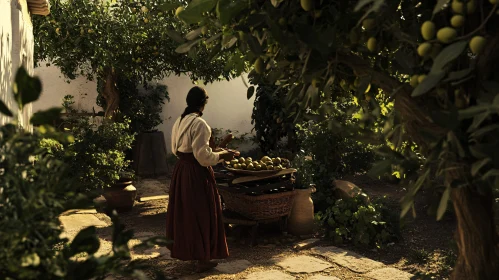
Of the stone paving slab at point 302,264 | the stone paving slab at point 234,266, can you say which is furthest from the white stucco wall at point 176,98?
the stone paving slab at point 302,264

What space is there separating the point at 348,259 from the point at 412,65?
16.1 ft

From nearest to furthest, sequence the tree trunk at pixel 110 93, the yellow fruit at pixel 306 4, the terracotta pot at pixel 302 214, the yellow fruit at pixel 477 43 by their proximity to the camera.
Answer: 1. the yellow fruit at pixel 477 43
2. the yellow fruit at pixel 306 4
3. the terracotta pot at pixel 302 214
4. the tree trunk at pixel 110 93

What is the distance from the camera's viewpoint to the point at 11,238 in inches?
50.9

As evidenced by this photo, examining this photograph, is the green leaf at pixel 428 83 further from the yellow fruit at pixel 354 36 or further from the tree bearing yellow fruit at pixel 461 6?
the yellow fruit at pixel 354 36

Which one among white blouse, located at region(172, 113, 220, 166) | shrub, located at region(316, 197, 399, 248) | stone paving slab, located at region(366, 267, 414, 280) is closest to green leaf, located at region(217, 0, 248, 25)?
white blouse, located at region(172, 113, 220, 166)

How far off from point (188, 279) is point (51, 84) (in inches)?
326

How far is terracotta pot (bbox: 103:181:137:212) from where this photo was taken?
8703 mm

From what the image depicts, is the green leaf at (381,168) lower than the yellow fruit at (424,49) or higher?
lower

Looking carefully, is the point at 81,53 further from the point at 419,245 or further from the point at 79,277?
the point at 79,277

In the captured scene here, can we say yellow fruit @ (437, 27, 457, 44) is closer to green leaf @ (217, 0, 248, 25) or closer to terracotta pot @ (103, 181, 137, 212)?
green leaf @ (217, 0, 248, 25)

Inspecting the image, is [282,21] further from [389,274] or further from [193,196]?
[389,274]

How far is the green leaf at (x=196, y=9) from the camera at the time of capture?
1.77 meters

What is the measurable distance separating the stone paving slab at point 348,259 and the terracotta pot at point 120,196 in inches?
133

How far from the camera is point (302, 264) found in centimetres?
609
